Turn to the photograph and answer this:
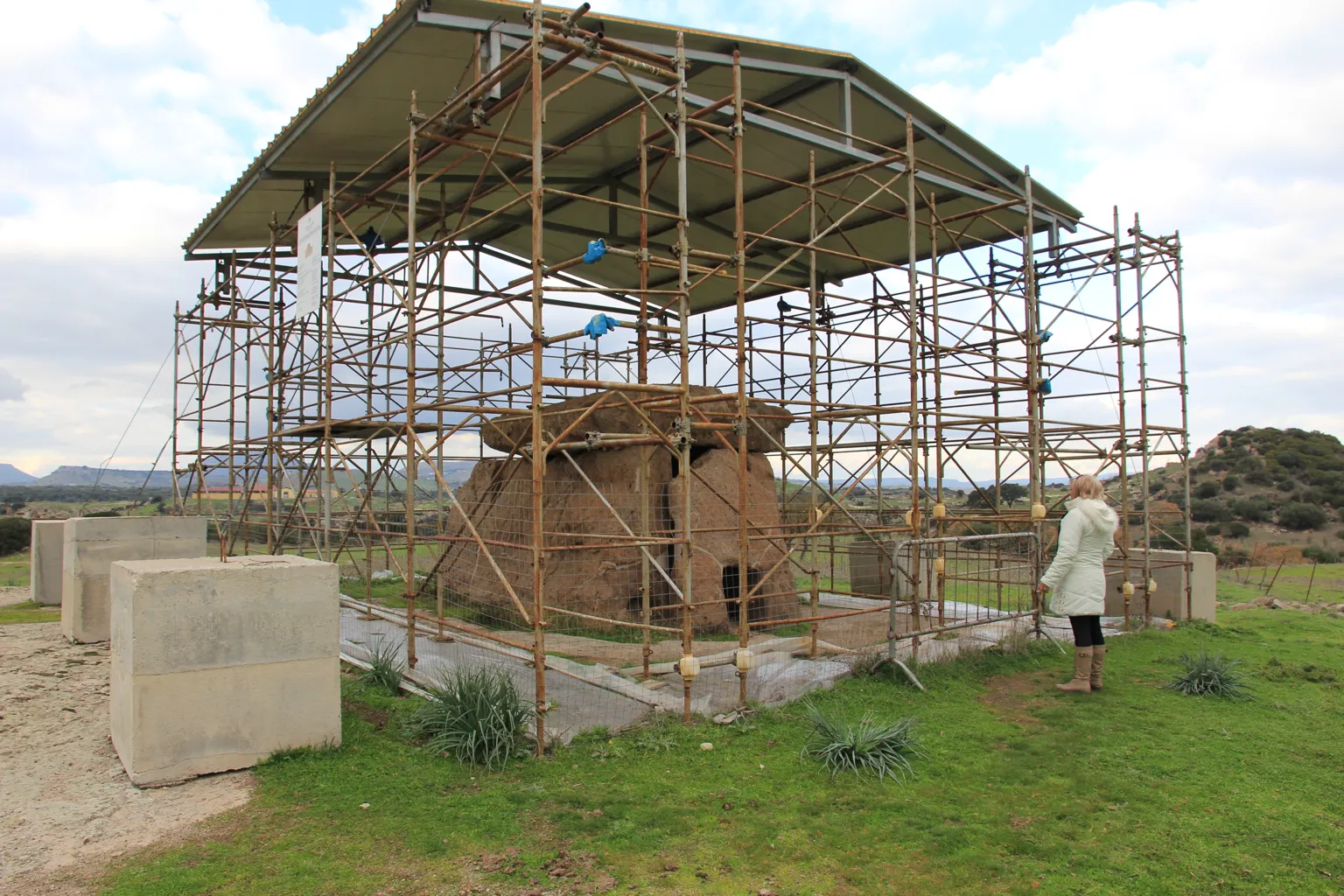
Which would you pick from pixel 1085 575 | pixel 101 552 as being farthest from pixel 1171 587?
pixel 101 552

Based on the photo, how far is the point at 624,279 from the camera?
1756 cm

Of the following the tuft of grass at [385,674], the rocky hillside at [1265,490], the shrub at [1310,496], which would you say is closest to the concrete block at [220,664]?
the tuft of grass at [385,674]

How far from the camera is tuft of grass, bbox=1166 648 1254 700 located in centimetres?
760

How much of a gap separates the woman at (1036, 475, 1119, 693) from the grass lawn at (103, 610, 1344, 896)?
0.67 meters

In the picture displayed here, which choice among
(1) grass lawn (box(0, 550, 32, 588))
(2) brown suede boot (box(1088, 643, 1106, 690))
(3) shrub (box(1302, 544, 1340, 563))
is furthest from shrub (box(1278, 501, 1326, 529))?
(1) grass lawn (box(0, 550, 32, 588))

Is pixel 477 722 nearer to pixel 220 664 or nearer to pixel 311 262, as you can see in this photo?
pixel 220 664

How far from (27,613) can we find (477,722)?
1085cm

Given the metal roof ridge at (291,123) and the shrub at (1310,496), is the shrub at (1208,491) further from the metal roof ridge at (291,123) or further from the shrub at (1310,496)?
the metal roof ridge at (291,123)

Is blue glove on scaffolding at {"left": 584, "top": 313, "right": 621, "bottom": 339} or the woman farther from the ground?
blue glove on scaffolding at {"left": 584, "top": 313, "right": 621, "bottom": 339}

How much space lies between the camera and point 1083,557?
7586 millimetres

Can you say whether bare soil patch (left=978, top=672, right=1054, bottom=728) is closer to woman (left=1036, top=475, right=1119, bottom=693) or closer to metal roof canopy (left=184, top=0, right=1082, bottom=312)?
woman (left=1036, top=475, right=1119, bottom=693)

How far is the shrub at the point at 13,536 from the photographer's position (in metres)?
25.2

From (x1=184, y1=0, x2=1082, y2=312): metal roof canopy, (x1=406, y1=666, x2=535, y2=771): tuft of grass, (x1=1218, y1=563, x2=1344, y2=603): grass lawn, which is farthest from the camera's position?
(x1=1218, y1=563, x2=1344, y2=603): grass lawn

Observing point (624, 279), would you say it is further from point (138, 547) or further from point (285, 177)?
point (138, 547)
